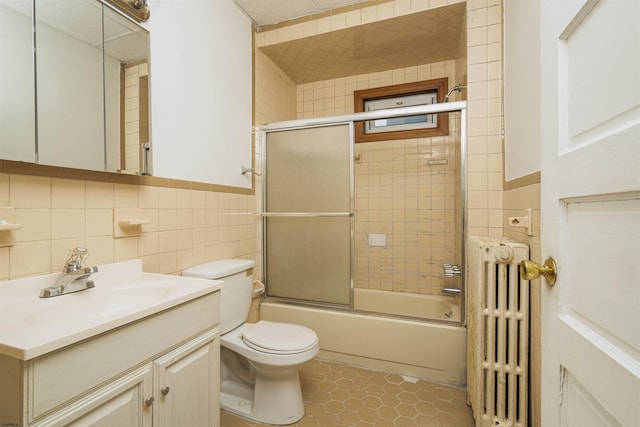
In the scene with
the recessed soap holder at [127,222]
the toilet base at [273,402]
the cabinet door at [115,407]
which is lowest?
the toilet base at [273,402]

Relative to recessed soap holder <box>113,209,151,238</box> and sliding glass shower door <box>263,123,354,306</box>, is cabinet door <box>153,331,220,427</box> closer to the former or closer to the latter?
recessed soap holder <box>113,209,151,238</box>

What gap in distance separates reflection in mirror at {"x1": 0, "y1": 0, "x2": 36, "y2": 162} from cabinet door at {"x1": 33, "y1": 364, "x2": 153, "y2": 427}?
800 mm

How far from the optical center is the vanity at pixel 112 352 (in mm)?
676

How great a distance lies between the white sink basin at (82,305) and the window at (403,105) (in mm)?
2091

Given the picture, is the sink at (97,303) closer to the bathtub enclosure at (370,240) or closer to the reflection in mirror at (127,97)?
the reflection in mirror at (127,97)

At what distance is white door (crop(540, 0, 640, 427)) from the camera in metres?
0.38

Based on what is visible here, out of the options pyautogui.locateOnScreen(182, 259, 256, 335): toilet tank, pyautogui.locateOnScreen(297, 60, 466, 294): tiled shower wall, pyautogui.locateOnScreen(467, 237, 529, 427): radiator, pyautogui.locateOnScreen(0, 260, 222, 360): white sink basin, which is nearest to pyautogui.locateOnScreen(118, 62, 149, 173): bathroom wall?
pyautogui.locateOnScreen(0, 260, 222, 360): white sink basin

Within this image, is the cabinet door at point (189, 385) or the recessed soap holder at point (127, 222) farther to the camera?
the recessed soap holder at point (127, 222)

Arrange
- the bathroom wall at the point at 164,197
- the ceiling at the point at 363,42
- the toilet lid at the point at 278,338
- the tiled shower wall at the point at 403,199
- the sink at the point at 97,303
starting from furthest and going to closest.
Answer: the tiled shower wall at the point at 403,199
the ceiling at the point at 363,42
the toilet lid at the point at 278,338
the bathroom wall at the point at 164,197
the sink at the point at 97,303

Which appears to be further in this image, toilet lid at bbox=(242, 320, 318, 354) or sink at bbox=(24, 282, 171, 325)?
toilet lid at bbox=(242, 320, 318, 354)

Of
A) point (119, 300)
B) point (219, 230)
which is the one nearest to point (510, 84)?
point (219, 230)

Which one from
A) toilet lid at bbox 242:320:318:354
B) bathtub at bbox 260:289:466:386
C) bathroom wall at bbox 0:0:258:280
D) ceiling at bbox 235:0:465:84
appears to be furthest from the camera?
ceiling at bbox 235:0:465:84

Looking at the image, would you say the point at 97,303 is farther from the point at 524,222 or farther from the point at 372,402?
the point at 524,222

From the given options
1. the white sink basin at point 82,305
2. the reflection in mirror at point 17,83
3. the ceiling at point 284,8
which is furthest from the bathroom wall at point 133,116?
the ceiling at point 284,8
